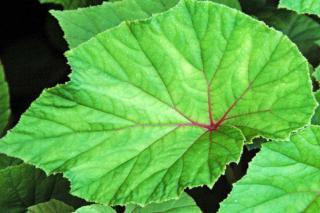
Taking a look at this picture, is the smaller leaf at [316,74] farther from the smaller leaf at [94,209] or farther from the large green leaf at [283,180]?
the smaller leaf at [94,209]

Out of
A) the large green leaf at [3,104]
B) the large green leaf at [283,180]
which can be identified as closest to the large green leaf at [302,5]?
the large green leaf at [283,180]

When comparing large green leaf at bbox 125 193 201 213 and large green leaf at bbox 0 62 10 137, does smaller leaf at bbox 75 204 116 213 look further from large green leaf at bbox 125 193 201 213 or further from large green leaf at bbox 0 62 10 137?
large green leaf at bbox 0 62 10 137

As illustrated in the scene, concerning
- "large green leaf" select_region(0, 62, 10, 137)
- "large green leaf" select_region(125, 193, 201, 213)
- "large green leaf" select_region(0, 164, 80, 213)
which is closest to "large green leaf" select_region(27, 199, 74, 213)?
"large green leaf" select_region(0, 164, 80, 213)

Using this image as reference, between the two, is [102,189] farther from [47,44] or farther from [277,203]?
[47,44]

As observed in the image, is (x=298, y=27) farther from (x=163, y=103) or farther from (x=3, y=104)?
(x=3, y=104)

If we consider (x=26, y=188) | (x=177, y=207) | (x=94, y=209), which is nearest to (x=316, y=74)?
(x=177, y=207)
